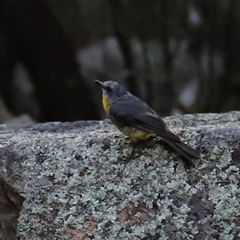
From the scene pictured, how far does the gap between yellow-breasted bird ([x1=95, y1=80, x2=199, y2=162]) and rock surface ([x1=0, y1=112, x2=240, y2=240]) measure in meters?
0.05

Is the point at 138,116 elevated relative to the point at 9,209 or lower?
elevated

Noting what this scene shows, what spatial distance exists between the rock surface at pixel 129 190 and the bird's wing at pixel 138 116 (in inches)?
2.6

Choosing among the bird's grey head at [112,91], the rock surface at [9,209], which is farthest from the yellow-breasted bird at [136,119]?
the rock surface at [9,209]

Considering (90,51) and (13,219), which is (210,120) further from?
(90,51)

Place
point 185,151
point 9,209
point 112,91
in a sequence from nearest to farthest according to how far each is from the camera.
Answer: point 185,151
point 9,209
point 112,91

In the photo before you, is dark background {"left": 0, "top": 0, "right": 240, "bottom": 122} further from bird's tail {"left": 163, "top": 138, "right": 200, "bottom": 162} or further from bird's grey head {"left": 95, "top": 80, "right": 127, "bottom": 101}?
bird's tail {"left": 163, "top": 138, "right": 200, "bottom": 162}

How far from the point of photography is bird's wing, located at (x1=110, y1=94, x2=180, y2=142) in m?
2.22

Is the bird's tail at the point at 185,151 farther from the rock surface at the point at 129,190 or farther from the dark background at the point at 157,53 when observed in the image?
the dark background at the point at 157,53

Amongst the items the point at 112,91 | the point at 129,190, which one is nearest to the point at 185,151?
the point at 129,190

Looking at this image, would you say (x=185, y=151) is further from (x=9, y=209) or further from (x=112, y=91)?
(x=9, y=209)

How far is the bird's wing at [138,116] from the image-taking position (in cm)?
222

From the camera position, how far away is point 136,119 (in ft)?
7.63

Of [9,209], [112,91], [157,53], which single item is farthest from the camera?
[157,53]

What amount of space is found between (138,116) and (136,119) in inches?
0.9
